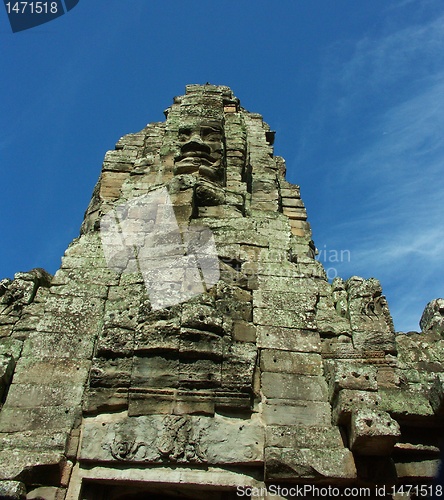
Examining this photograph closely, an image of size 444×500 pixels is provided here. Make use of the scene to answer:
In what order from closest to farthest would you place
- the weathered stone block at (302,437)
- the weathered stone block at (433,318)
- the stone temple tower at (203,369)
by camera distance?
the stone temple tower at (203,369) < the weathered stone block at (302,437) < the weathered stone block at (433,318)

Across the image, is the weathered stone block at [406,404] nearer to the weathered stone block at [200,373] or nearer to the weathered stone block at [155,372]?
the weathered stone block at [200,373]

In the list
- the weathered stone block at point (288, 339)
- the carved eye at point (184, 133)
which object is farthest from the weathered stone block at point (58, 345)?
the carved eye at point (184, 133)

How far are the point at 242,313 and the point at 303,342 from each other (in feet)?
2.43

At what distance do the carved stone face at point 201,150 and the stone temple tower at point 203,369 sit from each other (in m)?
0.82

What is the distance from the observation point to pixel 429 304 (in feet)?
24.4

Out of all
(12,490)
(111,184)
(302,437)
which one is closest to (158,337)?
(302,437)

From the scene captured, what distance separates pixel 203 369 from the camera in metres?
5.64

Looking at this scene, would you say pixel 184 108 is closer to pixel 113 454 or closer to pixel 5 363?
pixel 5 363

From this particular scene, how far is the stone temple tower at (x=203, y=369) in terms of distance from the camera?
5.04 meters

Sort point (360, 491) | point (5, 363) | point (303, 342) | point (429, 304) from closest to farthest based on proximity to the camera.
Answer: point (360, 491), point (5, 363), point (303, 342), point (429, 304)

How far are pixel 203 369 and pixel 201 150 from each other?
4.57m

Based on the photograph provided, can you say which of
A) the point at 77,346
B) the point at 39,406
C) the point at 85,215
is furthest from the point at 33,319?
the point at 85,215

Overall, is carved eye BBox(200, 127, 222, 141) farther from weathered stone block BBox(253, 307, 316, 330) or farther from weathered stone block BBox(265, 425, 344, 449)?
weathered stone block BBox(265, 425, 344, 449)

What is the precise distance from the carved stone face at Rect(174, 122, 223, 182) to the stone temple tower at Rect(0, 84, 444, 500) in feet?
2.69
